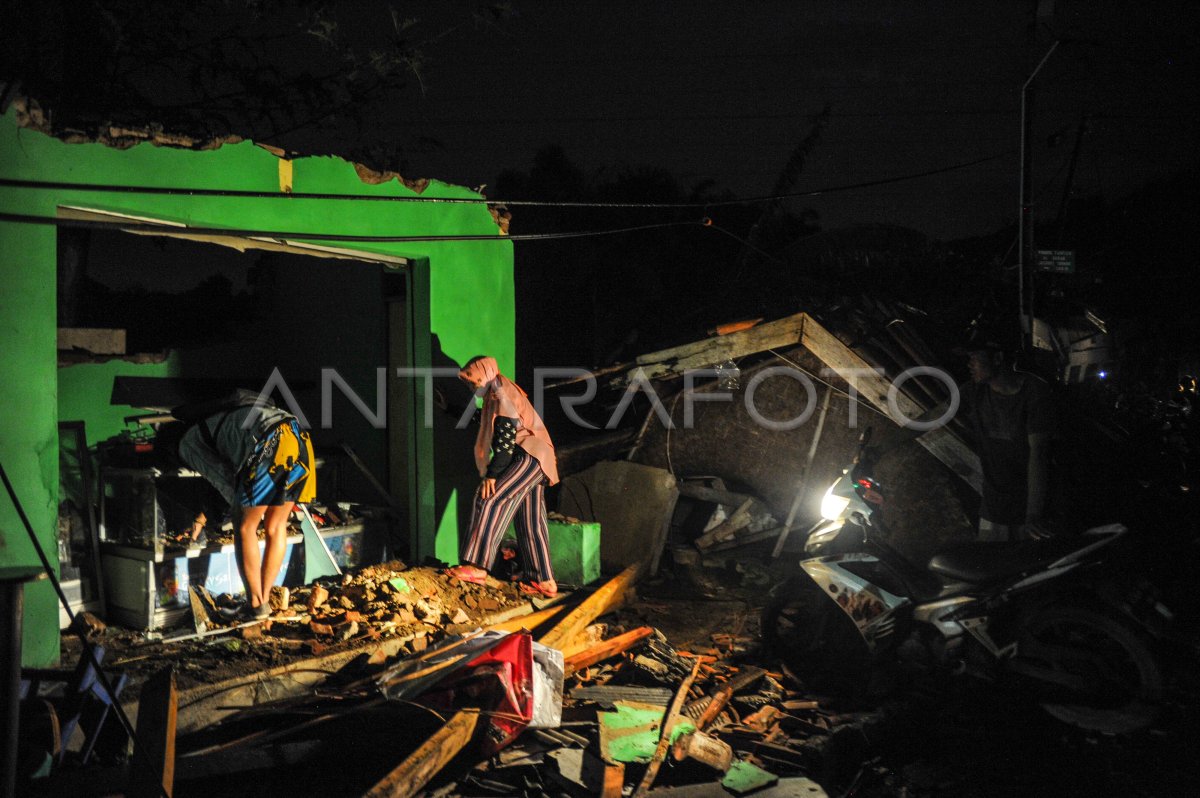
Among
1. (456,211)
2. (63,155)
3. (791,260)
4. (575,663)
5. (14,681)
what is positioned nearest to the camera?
(14,681)

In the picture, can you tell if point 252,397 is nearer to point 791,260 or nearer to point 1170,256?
point 791,260

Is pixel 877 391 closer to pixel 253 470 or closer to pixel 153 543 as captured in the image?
pixel 253 470

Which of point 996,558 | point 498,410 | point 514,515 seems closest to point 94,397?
point 498,410

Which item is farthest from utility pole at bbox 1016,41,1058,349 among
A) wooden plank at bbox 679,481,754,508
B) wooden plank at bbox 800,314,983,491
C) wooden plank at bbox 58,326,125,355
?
wooden plank at bbox 58,326,125,355

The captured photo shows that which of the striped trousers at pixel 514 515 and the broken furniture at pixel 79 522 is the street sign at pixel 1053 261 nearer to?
the striped trousers at pixel 514 515

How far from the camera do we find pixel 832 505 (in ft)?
19.6

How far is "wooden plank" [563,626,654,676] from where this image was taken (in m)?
5.77

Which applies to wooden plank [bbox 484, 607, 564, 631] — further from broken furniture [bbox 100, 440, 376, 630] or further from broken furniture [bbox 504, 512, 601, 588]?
broken furniture [bbox 100, 440, 376, 630]

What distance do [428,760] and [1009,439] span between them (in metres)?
5.17

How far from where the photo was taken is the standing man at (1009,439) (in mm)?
6219

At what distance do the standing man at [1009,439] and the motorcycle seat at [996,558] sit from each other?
124 centimetres

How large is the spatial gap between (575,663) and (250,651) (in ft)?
7.42

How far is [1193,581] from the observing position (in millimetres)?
5414

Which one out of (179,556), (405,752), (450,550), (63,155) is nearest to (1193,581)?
(405,752)
